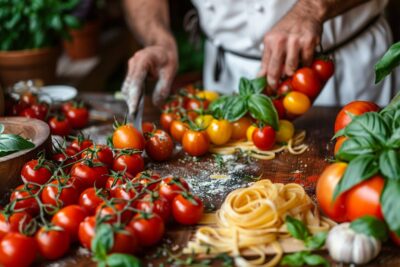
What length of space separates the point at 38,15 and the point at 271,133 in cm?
167

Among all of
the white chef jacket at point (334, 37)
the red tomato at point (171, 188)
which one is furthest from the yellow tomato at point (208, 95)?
the red tomato at point (171, 188)

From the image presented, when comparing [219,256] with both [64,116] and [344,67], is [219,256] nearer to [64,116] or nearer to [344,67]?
[64,116]

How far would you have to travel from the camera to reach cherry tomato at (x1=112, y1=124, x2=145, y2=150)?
2021mm

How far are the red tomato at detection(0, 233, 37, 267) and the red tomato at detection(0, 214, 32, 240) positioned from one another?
0.16 ft

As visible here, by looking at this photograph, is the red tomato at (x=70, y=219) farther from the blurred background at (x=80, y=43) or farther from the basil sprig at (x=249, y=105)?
the blurred background at (x=80, y=43)

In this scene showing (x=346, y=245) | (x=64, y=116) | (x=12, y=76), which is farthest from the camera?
(x=12, y=76)

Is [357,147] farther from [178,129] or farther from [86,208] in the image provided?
[178,129]

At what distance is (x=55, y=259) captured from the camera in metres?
1.53

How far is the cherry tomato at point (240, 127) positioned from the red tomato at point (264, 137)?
0.11m

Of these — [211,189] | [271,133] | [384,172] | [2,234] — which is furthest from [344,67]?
[2,234]

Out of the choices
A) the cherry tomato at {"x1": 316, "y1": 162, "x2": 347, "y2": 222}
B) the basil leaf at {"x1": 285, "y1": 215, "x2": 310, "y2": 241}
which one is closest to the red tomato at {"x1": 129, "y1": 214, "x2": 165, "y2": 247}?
the basil leaf at {"x1": 285, "y1": 215, "x2": 310, "y2": 241}

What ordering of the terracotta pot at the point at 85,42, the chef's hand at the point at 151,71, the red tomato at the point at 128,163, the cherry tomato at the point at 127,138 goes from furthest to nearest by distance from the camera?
the terracotta pot at the point at 85,42, the chef's hand at the point at 151,71, the cherry tomato at the point at 127,138, the red tomato at the point at 128,163

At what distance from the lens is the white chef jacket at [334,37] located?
269 centimetres

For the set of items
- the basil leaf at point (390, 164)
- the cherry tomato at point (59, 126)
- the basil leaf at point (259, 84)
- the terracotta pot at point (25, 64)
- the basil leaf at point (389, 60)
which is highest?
the basil leaf at point (389, 60)
